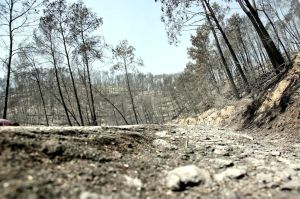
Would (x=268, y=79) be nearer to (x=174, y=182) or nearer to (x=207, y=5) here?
(x=207, y=5)

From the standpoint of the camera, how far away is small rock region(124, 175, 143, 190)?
4.62m

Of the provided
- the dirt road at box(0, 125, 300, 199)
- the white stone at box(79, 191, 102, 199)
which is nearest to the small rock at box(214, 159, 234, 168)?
the dirt road at box(0, 125, 300, 199)

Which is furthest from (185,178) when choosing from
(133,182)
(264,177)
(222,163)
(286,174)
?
(286,174)

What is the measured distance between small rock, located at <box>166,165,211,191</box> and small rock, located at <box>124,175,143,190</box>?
0.43 meters

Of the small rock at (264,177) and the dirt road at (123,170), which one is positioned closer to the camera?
the dirt road at (123,170)

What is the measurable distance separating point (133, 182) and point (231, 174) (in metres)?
1.74

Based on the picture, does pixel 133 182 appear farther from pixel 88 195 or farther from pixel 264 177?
pixel 264 177

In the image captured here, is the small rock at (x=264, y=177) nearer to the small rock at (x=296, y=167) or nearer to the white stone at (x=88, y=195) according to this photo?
the small rock at (x=296, y=167)

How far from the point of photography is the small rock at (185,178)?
478cm

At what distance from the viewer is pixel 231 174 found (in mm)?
5395

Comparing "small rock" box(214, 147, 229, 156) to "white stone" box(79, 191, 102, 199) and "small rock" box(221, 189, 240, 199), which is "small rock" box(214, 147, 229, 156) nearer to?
"small rock" box(221, 189, 240, 199)

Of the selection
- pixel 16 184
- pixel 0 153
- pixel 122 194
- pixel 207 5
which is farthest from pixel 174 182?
pixel 207 5

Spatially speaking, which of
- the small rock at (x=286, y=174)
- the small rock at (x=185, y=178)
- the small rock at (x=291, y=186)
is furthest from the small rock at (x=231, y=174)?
the small rock at (x=291, y=186)

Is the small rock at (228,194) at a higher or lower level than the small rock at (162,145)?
lower
